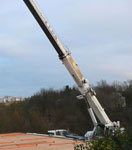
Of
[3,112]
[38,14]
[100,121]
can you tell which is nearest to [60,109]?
[3,112]

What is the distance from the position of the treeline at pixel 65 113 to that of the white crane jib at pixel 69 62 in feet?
41.6

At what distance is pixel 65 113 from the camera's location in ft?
101

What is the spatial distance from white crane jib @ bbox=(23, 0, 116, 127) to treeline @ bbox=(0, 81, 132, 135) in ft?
41.6

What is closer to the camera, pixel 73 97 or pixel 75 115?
pixel 75 115

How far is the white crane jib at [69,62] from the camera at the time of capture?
39.6 ft

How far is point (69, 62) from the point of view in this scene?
41.2 feet

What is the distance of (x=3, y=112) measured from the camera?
29.6 metres

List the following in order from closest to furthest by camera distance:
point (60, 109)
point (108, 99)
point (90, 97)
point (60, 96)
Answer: point (90, 97) → point (108, 99) → point (60, 109) → point (60, 96)

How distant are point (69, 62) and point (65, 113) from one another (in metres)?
18.9

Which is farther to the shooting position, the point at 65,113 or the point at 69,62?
the point at 65,113

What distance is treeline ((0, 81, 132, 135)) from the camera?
2730cm

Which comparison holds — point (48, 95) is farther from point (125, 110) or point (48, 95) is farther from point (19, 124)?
point (125, 110)

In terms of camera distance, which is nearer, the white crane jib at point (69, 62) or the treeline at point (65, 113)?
the white crane jib at point (69, 62)

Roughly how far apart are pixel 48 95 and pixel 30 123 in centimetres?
832
